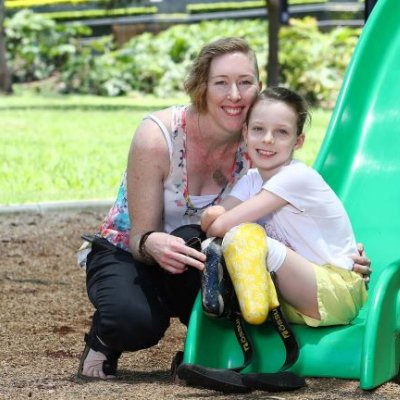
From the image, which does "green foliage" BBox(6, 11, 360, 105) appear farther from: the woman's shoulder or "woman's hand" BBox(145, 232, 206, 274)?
"woman's hand" BBox(145, 232, 206, 274)

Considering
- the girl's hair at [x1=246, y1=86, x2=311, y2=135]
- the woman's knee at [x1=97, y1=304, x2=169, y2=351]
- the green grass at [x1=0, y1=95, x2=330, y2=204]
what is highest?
the girl's hair at [x1=246, y1=86, x2=311, y2=135]

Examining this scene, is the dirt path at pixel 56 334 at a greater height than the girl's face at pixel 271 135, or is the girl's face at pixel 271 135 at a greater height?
the girl's face at pixel 271 135

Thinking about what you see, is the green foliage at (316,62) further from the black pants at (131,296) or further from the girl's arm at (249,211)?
the girl's arm at (249,211)

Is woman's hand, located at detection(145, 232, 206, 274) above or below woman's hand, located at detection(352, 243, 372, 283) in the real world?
above

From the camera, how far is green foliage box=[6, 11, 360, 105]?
54.5 ft

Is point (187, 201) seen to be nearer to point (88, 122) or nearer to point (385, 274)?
point (385, 274)

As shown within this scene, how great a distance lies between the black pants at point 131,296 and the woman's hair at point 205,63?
63 centimetres

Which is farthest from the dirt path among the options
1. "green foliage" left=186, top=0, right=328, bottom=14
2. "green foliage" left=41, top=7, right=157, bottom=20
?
"green foliage" left=186, top=0, right=328, bottom=14

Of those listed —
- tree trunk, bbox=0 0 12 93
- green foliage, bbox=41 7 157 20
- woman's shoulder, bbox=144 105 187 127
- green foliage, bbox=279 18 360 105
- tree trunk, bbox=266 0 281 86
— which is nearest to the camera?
woman's shoulder, bbox=144 105 187 127

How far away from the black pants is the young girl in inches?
12.1

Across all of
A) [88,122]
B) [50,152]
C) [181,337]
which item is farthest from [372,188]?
[88,122]

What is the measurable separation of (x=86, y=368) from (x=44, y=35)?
15845mm

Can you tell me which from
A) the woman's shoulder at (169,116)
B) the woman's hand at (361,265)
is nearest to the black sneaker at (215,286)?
the woman's hand at (361,265)

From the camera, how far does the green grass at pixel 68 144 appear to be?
8797 millimetres
